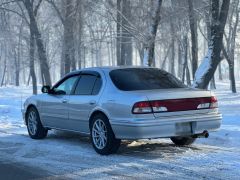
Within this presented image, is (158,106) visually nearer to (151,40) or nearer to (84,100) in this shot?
(84,100)

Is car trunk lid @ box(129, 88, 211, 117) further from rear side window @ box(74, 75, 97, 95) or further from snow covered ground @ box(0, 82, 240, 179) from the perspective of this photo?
rear side window @ box(74, 75, 97, 95)

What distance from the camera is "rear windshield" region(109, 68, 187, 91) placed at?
9000 millimetres

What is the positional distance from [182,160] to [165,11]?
14648 millimetres

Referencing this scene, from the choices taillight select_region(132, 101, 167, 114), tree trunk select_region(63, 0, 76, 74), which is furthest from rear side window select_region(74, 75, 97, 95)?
tree trunk select_region(63, 0, 76, 74)

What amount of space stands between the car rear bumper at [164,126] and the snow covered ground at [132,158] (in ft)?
1.38

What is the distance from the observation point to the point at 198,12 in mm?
23266

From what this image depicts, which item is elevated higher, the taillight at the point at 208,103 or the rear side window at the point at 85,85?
the rear side window at the point at 85,85

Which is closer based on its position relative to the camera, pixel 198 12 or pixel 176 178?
pixel 176 178

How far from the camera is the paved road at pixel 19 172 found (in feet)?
24.7

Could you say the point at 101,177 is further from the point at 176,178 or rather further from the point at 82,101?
the point at 82,101

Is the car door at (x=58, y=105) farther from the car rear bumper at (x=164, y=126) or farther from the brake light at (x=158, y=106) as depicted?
the brake light at (x=158, y=106)

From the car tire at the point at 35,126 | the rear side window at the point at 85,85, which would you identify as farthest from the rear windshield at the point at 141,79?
the car tire at the point at 35,126

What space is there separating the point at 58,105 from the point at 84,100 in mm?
1065

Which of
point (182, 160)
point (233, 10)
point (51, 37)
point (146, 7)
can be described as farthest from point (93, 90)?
point (51, 37)
